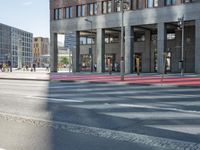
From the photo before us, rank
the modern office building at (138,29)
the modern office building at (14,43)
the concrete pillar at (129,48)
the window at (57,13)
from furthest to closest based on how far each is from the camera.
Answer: the modern office building at (14,43)
the window at (57,13)
the concrete pillar at (129,48)
the modern office building at (138,29)

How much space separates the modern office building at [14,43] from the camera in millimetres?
172125

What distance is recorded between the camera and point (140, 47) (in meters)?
53.8

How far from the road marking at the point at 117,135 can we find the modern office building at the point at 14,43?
6457 inches

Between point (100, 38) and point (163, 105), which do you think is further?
point (100, 38)

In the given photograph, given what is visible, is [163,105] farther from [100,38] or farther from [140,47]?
[140,47]

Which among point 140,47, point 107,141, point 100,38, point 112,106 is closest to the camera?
point 107,141

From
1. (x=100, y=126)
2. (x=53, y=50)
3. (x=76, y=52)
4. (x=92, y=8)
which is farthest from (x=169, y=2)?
(x=100, y=126)

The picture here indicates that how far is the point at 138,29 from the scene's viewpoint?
50875 mm

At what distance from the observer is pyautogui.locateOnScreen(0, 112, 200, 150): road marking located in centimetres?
617

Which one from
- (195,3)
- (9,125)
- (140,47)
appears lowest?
(9,125)

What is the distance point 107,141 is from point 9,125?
271 centimetres

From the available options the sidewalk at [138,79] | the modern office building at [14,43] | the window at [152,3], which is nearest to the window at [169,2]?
the window at [152,3]

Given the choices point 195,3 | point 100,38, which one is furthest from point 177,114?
point 100,38

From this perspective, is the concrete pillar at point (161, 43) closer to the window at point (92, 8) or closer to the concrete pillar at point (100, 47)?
the concrete pillar at point (100, 47)
